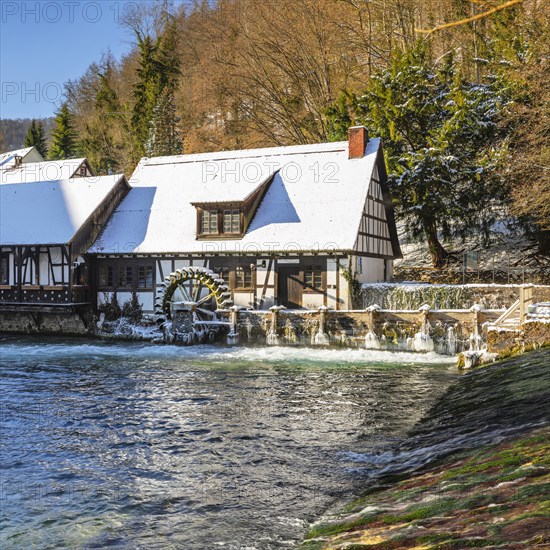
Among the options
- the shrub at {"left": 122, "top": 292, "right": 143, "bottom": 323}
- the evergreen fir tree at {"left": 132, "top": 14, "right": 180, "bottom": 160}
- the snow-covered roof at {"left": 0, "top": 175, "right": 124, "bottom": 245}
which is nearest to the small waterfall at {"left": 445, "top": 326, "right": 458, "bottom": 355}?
the shrub at {"left": 122, "top": 292, "right": 143, "bottom": 323}

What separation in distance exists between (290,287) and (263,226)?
2.84 m

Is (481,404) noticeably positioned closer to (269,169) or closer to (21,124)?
(269,169)

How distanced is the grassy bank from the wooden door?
49.0ft

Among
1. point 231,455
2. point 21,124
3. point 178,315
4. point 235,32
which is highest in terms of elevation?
point 21,124

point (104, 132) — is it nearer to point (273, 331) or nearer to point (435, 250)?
point (435, 250)

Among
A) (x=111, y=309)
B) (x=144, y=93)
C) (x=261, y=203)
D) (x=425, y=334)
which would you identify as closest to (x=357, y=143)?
(x=261, y=203)

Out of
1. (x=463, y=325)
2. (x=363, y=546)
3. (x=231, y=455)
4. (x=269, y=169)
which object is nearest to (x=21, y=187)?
(x=269, y=169)

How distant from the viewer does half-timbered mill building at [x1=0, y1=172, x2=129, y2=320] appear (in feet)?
83.5

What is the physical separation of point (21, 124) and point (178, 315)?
298ft

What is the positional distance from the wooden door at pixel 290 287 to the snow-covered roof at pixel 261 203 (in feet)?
3.30

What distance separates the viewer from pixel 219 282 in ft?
75.9

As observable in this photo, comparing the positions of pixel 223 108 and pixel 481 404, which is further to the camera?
pixel 223 108

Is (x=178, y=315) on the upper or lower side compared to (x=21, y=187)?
lower

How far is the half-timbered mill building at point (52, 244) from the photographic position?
25.5 meters
